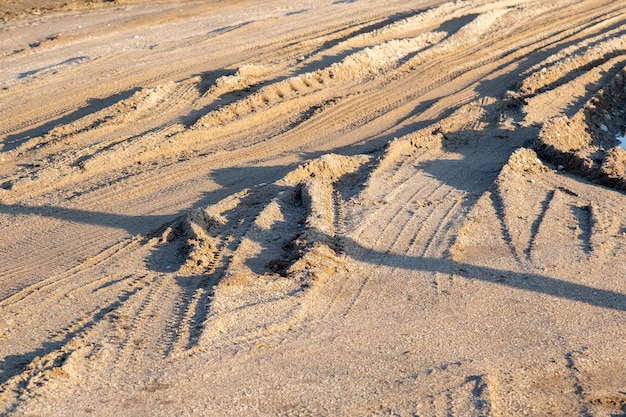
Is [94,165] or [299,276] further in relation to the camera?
[94,165]

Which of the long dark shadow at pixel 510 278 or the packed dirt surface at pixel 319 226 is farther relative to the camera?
the long dark shadow at pixel 510 278

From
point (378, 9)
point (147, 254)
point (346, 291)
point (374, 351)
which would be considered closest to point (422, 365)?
point (374, 351)

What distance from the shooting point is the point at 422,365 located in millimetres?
7027

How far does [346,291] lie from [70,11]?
22449 mm

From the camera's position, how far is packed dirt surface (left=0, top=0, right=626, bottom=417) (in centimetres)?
685

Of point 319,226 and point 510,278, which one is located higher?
point 319,226

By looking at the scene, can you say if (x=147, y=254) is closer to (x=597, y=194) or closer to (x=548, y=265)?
(x=548, y=265)

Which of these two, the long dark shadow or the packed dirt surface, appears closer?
the packed dirt surface

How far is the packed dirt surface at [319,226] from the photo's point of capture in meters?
6.85

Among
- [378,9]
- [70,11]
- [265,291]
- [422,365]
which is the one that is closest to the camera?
[422,365]

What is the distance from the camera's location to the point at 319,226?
9.69 metres

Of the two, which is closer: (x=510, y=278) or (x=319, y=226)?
(x=510, y=278)

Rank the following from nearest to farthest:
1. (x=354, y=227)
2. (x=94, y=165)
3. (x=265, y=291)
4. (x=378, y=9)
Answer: (x=265, y=291), (x=354, y=227), (x=94, y=165), (x=378, y=9)

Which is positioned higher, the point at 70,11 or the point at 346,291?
the point at 70,11
